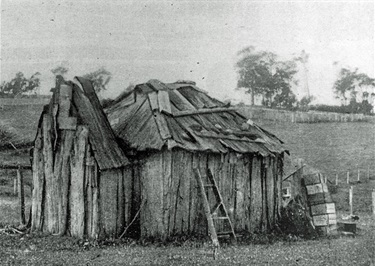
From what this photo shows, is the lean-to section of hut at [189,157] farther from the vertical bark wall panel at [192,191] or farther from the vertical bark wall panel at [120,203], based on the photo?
the vertical bark wall panel at [120,203]

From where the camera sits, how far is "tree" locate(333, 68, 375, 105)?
106 ft

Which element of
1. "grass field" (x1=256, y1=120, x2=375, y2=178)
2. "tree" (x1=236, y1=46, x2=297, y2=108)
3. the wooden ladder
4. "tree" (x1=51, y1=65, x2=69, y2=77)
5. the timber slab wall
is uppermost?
"tree" (x1=236, y1=46, x2=297, y2=108)

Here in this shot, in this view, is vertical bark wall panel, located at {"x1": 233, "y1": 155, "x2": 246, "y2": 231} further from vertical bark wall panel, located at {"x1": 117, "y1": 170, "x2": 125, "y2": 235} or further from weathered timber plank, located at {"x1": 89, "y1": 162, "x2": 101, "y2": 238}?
weathered timber plank, located at {"x1": 89, "y1": 162, "x2": 101, "y2": 238}

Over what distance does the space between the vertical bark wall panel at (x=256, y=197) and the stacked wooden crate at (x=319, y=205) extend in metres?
2.03

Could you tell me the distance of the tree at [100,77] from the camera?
20.1 meters

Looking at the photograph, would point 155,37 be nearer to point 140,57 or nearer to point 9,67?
point 140,57

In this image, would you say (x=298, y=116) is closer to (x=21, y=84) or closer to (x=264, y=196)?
(x=21, y=84)

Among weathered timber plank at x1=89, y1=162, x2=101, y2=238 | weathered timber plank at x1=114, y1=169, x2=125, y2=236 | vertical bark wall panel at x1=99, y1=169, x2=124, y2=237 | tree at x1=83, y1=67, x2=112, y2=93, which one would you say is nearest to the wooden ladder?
weathered timber plank at x1=114, y1=169, x2=125, y2=236

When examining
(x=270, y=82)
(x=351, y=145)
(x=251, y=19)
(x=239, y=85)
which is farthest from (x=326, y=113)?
(x=251, y=19)

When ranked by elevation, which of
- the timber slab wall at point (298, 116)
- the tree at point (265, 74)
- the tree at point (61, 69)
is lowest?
the timber slab wall at point (298, 116)

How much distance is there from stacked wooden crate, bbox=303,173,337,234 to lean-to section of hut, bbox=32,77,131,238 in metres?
7.35

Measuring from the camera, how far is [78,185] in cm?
1480

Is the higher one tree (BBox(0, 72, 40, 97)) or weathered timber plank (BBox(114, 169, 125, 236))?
tree (BBox(0, 72, 40, 97))

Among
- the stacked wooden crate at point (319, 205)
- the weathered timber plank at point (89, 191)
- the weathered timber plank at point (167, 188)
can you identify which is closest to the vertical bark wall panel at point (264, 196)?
the stacked wooden crate at point (319, 205)
